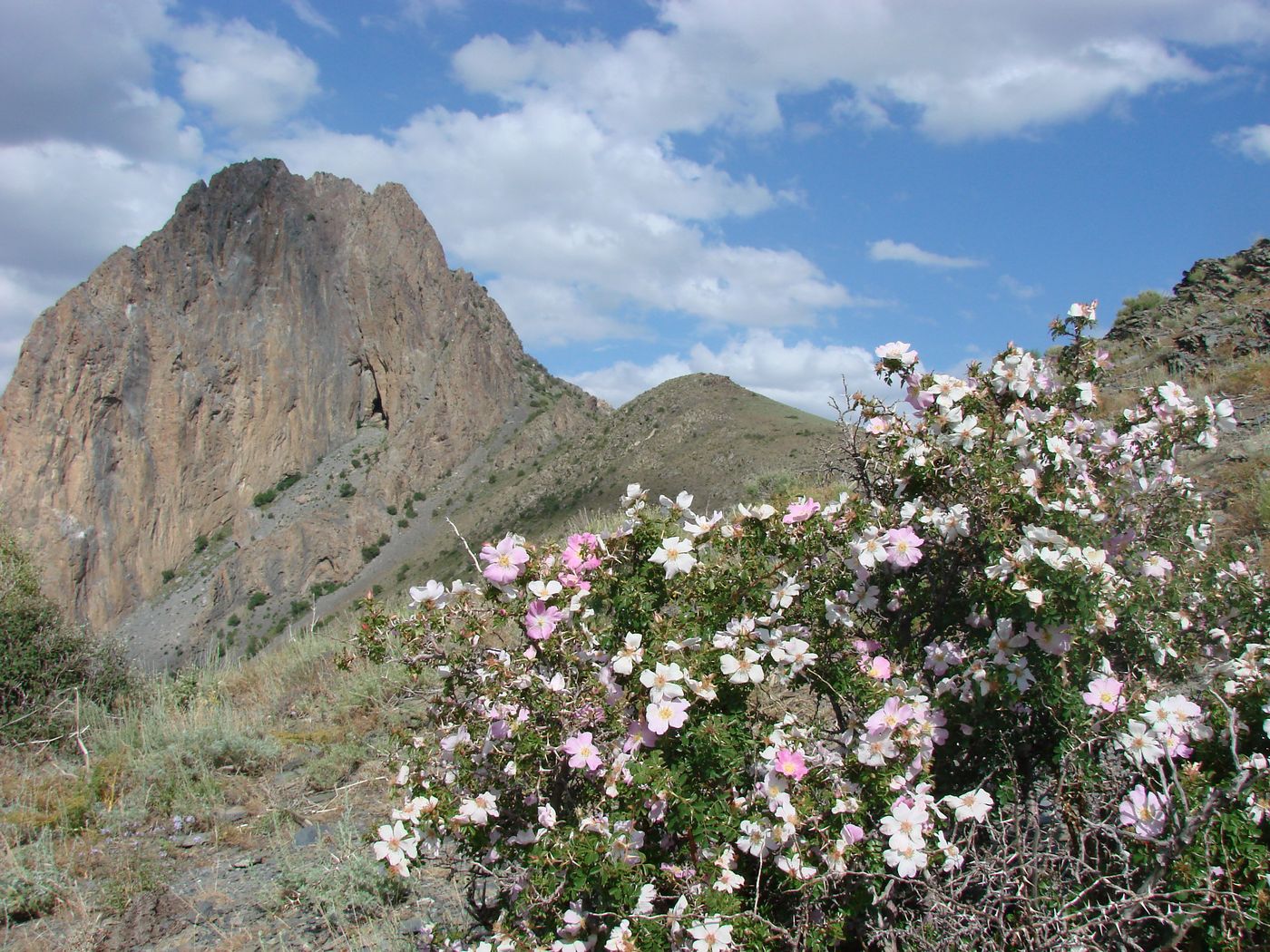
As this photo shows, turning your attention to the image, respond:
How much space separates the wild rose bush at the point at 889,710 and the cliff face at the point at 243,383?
60156mm

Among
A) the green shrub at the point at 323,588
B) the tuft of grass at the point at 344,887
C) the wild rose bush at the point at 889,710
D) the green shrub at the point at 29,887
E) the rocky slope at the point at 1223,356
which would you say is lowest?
the green shrub at the point at 323,588

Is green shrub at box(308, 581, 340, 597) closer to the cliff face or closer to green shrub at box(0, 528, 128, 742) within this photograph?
the cliff face

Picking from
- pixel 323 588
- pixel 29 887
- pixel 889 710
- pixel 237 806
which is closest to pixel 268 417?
pixel 323 588

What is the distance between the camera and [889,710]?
7.41 ft

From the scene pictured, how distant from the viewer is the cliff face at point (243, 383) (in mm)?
61562

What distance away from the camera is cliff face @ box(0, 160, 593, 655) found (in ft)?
202

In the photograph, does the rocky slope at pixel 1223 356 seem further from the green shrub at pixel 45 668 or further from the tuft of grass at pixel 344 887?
the green shrub at pixel 45 668

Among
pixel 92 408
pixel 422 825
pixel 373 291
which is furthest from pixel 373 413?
pixel 422 825

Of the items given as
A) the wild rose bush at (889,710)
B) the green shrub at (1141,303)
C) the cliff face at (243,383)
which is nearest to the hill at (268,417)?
the cliff face at (243,383)

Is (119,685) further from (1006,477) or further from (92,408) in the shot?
(92,408)

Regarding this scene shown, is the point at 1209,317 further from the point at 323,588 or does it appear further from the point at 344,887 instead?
the point at 323,588

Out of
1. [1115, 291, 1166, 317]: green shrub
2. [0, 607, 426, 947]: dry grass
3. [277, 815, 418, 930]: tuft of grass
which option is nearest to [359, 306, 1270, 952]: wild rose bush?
[277, 815, 418, 930]: tuft of grass

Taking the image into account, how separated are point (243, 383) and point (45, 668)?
237 ft

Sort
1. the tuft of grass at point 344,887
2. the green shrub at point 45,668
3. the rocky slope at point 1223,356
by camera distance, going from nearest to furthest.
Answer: the tuft of grass at point 344,887 → the rocky slope at point 1223,356 → the green shrub at point 45,668
